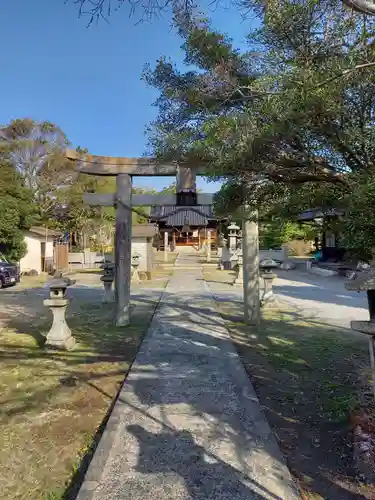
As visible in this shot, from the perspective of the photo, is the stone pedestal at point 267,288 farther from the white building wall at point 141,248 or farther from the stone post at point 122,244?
the white building wall at point 141,248

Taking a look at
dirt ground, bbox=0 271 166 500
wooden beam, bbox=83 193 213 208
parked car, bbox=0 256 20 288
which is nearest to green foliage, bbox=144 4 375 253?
dirt ground, bbox=0 271 166 500

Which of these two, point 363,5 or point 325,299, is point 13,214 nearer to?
point 325,299

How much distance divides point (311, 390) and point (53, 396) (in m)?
2.81

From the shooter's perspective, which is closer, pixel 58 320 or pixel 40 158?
pixel 58 320

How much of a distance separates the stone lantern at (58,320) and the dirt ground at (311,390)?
2.70 metres

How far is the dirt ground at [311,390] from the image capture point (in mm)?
2574

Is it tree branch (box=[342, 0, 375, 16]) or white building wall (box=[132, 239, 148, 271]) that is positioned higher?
tree branch (box=[342, 0, 375, 16])

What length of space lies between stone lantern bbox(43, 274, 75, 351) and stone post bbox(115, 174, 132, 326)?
4.34 ft

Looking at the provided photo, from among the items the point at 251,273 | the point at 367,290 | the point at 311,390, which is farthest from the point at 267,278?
the point at 367,290

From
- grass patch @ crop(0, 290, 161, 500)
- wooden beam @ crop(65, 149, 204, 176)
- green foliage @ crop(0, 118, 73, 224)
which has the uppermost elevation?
green foliage @ crop(0, 118, 73, 224)

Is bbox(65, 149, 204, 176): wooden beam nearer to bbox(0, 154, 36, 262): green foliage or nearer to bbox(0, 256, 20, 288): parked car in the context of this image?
bbox(0, 256, 20, 288): parked car

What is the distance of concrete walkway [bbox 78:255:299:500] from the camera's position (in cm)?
234

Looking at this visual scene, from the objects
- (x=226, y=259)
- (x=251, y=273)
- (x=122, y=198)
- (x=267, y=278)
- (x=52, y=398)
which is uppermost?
(x=122, y=198)

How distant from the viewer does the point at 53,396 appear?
12.9 feet
